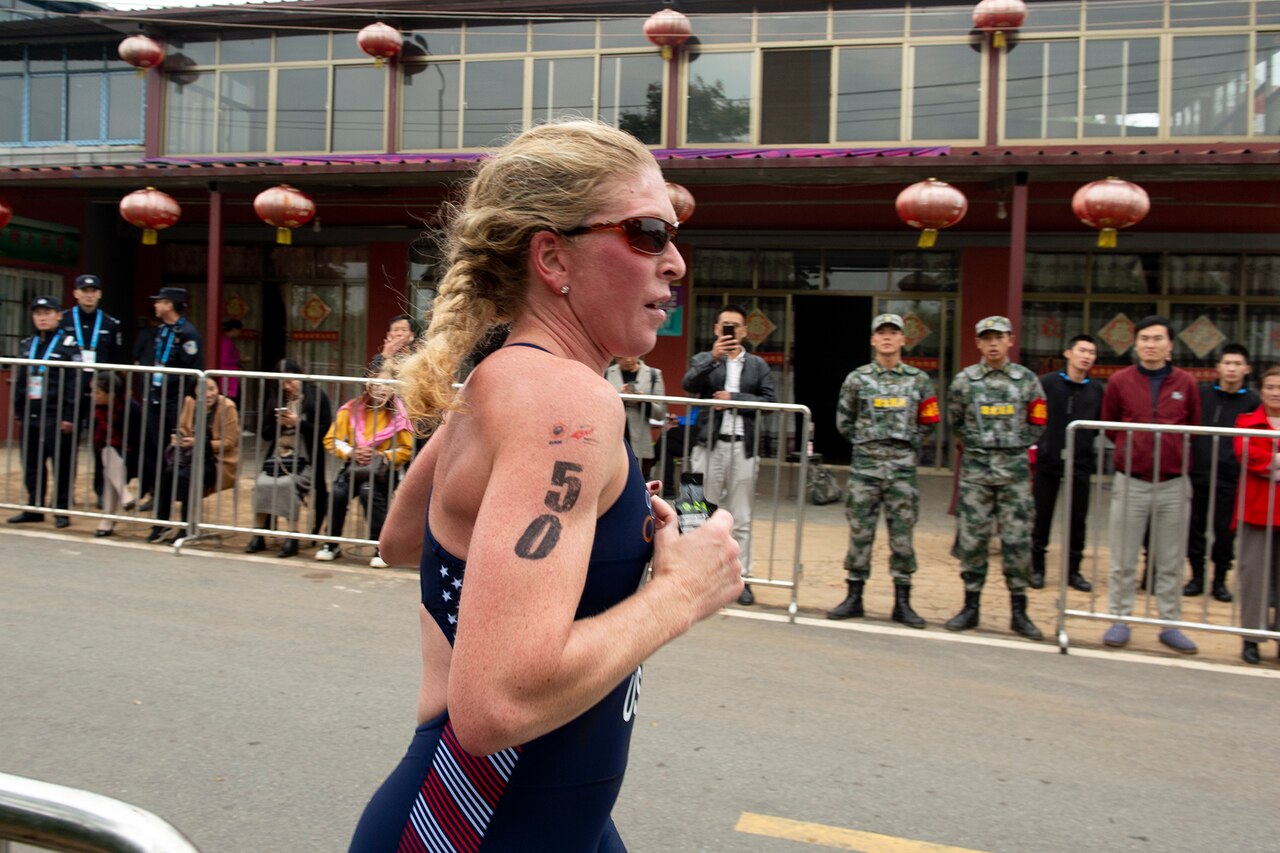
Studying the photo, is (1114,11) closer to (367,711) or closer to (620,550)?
(367,711)

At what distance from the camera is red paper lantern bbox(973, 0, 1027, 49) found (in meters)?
12.6

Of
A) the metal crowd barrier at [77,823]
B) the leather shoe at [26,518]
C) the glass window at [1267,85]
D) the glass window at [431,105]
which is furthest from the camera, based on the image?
the glass window at [431,105]

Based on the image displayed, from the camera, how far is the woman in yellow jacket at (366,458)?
7.21m

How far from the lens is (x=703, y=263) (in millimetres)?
14711

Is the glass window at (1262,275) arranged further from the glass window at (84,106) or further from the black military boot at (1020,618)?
the glass window at (84,106)

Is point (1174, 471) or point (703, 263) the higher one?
point (703, 263)

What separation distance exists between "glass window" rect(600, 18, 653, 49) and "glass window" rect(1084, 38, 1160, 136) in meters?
5.99

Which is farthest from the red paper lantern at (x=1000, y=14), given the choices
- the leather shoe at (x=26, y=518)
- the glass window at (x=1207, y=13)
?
the leather shoe at (x=26, y=518)

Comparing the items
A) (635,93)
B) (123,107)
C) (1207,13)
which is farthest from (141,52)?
(1207,13)

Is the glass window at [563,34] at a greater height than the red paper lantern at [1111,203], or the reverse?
the glass window at [563,34]

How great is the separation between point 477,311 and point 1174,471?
596cm

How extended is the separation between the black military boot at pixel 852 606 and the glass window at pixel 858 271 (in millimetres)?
8334

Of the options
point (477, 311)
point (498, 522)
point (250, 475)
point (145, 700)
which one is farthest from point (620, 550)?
point (250, 475)

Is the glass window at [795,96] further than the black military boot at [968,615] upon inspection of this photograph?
Yes
